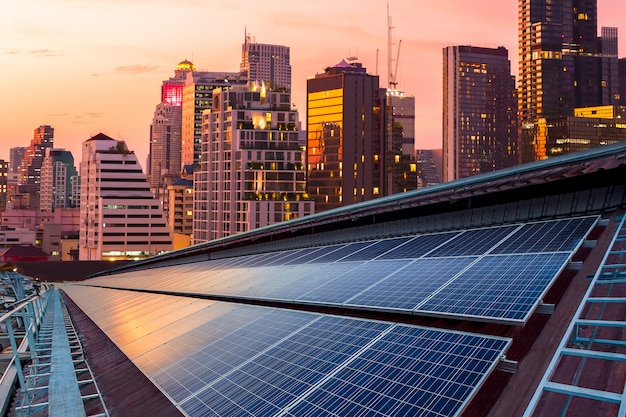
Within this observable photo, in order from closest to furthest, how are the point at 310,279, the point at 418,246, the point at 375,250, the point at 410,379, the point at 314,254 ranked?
the point at 410,379 < the point at 310,279 < the point at 418,246 < the point at 375,250 < the point at 314,254

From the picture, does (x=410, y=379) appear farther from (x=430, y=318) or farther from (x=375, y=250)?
(x=375, y=250)

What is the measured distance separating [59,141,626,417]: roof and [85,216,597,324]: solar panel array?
0.31 ft

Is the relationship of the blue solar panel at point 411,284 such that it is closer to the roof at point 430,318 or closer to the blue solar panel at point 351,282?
the roof at point 430,318

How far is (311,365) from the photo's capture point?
18.2m

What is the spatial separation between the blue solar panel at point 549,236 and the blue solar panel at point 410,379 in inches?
302

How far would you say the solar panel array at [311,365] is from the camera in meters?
14.8

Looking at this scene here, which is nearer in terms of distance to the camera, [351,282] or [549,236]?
[549,236]

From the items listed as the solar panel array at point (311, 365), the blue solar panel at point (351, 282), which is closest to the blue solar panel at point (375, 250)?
the blue solar panel at point (351, 282)

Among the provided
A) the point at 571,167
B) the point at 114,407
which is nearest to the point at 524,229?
the point at 571,167

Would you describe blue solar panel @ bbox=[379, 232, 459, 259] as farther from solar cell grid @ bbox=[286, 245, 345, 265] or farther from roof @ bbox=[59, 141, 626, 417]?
solar cell grid @ bbox=[286, 245, 345, 265]

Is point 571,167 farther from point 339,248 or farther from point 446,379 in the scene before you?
point 446,379

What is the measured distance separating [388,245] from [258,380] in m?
18.6

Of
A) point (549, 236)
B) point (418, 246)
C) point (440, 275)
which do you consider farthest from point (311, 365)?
point (418, 246)

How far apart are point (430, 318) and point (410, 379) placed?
5.00 metres
